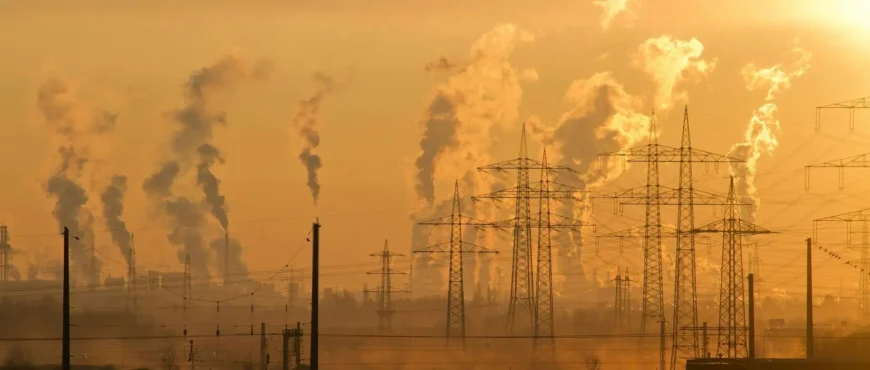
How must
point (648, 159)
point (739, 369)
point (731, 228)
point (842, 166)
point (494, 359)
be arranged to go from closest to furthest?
point (739, 369), point (842, 166), point (731, 228), point (648, 159), point (494, 359)

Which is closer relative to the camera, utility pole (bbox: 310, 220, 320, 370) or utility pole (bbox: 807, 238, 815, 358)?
utility pole (bbox: 310, 220, 320, 370)

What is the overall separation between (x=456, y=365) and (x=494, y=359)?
Result: 3.90 meters

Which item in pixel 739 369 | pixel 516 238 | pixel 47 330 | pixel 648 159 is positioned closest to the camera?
pixel 739 369

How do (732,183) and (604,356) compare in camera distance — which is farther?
(604,356)

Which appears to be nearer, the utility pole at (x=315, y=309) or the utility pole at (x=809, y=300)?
the utility pole at (x=315, y=309)

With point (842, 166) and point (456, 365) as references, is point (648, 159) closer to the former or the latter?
point (842, 166)

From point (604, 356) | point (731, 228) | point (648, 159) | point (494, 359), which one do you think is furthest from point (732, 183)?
point (604, 356)

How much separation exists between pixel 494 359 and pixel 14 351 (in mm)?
67089

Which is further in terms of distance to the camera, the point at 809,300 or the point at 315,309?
the point at 809,300

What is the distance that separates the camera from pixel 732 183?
108 metres

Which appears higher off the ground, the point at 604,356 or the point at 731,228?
the point at 731,228

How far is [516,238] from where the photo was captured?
137500mm

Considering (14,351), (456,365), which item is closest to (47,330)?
(14,351)

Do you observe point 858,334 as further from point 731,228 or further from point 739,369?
point 739,369
